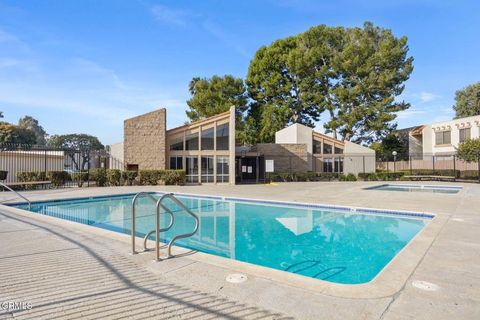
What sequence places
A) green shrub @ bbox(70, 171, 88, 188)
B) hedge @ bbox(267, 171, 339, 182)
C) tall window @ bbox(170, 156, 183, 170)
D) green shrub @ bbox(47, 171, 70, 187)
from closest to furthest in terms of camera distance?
1. green shrub @ bbox(47, 171, 70, 187)
2. green shrub @ bbox(70, 171, 88, 188)
3. tall window @ bbox(170, 156, 183, 170)
4. hedge @ bbox(267, 171, 339, 182)

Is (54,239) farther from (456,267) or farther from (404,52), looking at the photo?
(404,52)

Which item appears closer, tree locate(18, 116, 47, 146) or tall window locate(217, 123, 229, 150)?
tall window locate(217, 123, 229, 150)

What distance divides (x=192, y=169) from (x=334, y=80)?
2167 cm

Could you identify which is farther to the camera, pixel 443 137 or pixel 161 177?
pixel 443 137

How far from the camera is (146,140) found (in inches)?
877

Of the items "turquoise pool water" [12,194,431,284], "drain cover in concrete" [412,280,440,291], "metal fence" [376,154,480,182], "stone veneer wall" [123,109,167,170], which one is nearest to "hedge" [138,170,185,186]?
"stone veneer wall" [123,109,167,170]

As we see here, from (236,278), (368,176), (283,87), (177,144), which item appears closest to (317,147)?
(368,176)

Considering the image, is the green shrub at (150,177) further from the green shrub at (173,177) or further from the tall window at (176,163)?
the tall window at (176,163)

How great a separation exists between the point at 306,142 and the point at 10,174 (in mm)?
23592

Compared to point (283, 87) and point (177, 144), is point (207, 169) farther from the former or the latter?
point (283, 87)

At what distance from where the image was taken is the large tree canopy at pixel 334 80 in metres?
33.0

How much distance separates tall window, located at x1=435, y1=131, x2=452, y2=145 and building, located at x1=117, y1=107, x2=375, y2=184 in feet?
36.3

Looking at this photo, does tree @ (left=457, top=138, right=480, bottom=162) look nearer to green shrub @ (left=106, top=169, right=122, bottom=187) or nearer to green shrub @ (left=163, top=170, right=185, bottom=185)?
green shrub @ (left=163, top=170, right=185, bottom=185)

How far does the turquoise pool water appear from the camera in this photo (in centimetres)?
608
